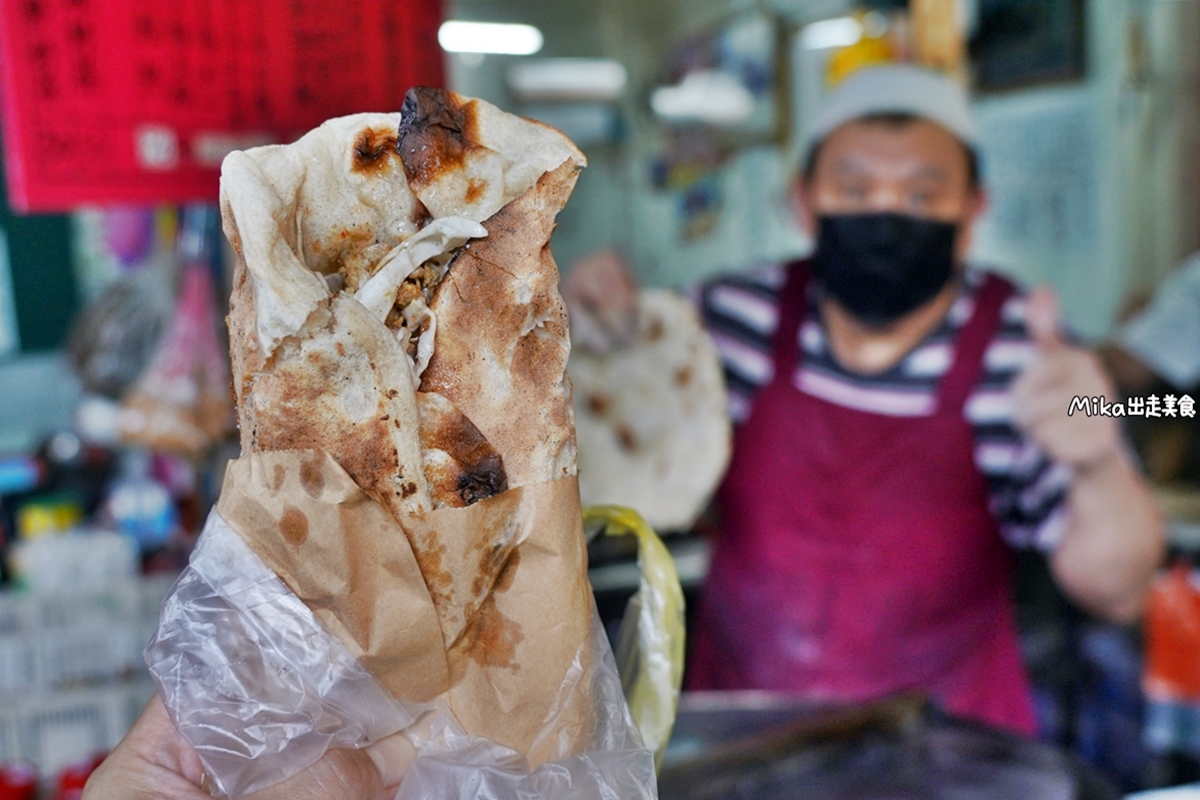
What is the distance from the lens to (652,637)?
106 centimetres

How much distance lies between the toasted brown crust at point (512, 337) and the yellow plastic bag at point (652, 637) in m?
0.24

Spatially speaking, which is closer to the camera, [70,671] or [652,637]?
[652,637]

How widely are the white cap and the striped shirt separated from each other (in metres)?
0.48

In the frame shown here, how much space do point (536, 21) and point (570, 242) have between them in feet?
4.39

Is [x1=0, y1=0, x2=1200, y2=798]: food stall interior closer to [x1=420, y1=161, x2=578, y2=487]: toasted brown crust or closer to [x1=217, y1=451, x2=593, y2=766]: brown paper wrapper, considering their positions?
[x1=217, y1=451, x2=593, y2=766]: brown paper wrapper

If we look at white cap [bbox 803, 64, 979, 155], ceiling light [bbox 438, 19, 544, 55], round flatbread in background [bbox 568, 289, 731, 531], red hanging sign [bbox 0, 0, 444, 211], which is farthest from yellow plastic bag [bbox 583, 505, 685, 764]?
ceiling light [bbox 438, 19, 544, 55]

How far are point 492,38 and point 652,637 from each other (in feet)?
16.7

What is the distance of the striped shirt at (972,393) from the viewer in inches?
103

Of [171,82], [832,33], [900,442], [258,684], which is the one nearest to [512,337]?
[258,684]

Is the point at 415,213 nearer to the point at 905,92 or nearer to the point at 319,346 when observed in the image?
the point at 319,346

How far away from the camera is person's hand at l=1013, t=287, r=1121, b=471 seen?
7.81 ft

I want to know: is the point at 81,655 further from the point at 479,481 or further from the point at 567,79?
the point at 567,79

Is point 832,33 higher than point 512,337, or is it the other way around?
point 832,33

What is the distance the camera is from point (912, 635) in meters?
2.76
